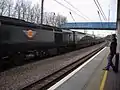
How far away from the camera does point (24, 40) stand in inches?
632

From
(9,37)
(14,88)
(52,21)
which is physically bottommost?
(14,88)

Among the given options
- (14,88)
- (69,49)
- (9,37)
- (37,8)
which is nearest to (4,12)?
(37,8)

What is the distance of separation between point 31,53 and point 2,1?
31273 millimetres

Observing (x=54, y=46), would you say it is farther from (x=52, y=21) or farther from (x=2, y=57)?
(x=52, y=21)

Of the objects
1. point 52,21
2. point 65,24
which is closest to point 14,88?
point 52,21

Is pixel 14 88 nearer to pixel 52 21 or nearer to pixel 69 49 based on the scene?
pixel 69 49

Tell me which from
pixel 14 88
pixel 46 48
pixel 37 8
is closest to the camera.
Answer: pixel 14 88

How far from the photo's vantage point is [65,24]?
8738 centimetres

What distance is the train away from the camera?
13219 millimetres

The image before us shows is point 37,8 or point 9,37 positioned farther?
point 37,8

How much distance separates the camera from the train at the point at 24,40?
13.2 m

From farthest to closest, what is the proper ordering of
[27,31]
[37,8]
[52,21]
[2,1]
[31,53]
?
[52,21] < [37,8] < [2,1] < [31,53] < [27,31]

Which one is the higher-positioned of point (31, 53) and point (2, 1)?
point (2, 1)

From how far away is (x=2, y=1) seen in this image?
46.2 m
